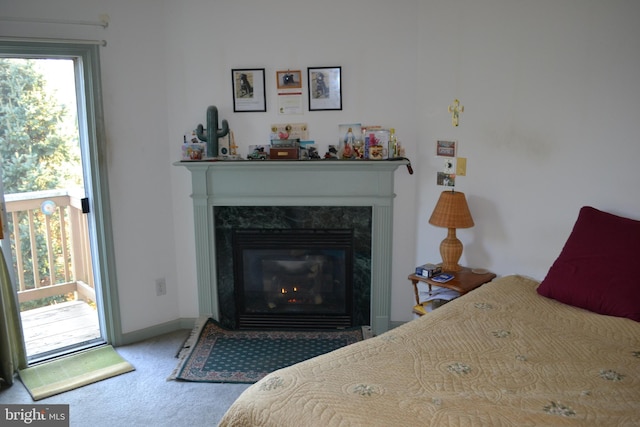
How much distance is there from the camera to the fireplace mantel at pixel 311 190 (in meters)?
3.35

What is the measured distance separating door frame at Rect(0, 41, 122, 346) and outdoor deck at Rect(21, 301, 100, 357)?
0.78 feet

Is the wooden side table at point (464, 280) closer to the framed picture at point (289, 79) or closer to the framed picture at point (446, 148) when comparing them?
the framed picture at point (446, 148)

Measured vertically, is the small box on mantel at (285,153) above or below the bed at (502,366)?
above

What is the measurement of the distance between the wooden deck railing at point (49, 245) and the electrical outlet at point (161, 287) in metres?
0.48

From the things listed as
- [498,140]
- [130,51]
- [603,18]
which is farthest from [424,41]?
[130,51]

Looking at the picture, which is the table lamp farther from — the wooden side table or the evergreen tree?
the evergreen tree

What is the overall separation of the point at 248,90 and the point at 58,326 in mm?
2088

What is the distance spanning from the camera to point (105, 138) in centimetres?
322

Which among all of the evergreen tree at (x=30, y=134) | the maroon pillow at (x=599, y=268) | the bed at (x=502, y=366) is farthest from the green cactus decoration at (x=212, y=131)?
the maroon pillow at (x=599, y=268)

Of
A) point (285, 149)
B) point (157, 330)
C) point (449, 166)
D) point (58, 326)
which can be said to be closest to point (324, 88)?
point (285, 149)

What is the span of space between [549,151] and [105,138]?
2.60 m

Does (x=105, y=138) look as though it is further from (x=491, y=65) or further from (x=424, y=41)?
(x=491, y=65)

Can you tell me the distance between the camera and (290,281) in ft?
12.0

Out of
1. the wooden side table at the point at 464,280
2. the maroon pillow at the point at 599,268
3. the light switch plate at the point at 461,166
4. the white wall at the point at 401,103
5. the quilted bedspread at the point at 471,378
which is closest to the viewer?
the quilted bedspread at the point at 471,378
